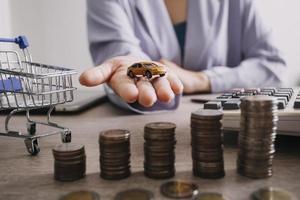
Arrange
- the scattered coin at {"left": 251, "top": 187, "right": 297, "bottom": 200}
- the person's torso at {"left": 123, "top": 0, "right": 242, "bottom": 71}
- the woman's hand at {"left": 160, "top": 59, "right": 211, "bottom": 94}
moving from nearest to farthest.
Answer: the scattered coin at {"left": 251, "top": 187, "right": 297, "bottom": 200} < the woman's hand at {"left": 160, "top": 59, "right": 211, "bottom": 94} < the person's torso at {"left": 123, "top": 0, "right": 242, "bottom": 71}

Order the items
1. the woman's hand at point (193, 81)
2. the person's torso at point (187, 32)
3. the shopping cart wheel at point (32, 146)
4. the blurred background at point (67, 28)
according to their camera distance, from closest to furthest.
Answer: the shopping cart wheel at point (32, 146) < the woman's hand at point (193, 81) < the person's torso at point (187, 32) < the blurred background at point (67, 28)

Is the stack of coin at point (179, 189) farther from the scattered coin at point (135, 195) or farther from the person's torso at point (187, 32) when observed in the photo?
the person's torso at point (187, 32)

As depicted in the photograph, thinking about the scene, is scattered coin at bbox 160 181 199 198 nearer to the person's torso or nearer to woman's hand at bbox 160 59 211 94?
woman's hand at bbox 160 59 211 94

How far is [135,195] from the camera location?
0.89ft

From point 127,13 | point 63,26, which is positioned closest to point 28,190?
point 127,13

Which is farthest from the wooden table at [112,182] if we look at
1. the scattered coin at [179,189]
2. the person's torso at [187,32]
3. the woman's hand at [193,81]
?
the person's torso at [187,32]

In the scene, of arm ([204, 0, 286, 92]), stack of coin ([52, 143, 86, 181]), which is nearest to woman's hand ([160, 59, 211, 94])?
arm ([204, 0, 286, 92])

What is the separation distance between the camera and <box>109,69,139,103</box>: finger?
0.41m

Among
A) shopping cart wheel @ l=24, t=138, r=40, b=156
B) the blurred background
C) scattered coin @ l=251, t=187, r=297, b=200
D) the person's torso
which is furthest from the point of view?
the blurred background

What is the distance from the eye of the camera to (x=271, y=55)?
99 cm

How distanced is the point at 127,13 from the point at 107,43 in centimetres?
15

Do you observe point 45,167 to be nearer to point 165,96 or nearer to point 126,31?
point 165,96

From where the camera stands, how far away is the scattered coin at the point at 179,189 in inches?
10.6

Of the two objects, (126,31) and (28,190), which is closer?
(28,190)
